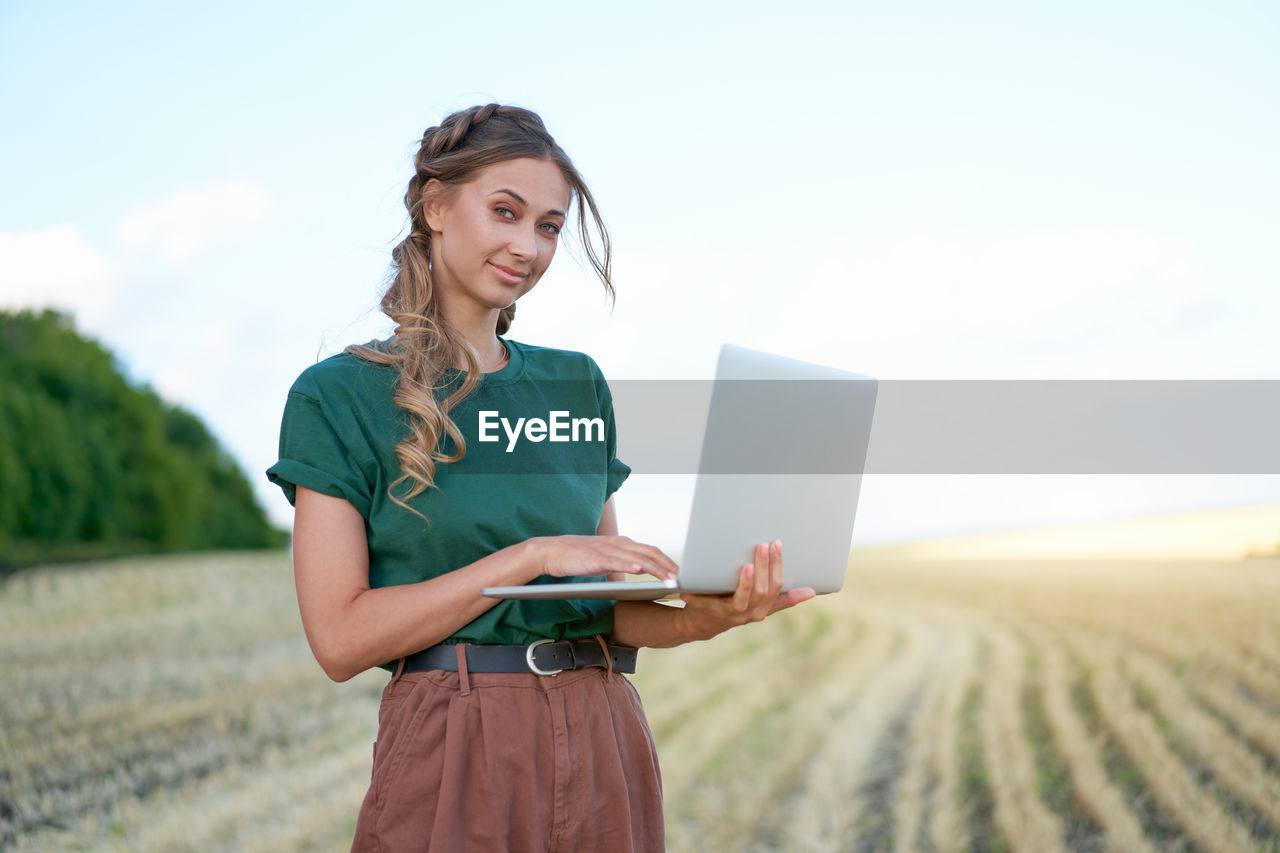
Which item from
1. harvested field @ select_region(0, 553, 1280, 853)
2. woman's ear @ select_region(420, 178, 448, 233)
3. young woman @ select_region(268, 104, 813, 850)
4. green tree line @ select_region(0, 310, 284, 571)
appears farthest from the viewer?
green tree line @ select_region(0, 310, 284, 571)

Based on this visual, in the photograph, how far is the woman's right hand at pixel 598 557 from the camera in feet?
4.66

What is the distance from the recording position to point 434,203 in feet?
5.93

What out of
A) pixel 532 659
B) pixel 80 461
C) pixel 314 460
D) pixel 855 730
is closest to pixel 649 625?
pixel 532 659

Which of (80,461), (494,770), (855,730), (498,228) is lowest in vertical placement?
(80,461)

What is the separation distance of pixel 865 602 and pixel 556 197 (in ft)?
30.2

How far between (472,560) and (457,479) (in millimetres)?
128

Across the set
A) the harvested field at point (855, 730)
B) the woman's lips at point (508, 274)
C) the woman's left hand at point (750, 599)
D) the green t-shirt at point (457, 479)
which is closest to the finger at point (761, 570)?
the woman's left hand at point (750, 599)

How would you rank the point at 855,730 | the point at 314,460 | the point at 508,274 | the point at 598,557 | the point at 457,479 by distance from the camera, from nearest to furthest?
1. the point at 598,557
2. the point at 314,460
3. the point at 457,479
4. the point at 508,274
5. the point at 855,730

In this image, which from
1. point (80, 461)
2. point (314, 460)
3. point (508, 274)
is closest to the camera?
point (314, 460)

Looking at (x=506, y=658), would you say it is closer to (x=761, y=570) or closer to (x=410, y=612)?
(x=410, y=612)

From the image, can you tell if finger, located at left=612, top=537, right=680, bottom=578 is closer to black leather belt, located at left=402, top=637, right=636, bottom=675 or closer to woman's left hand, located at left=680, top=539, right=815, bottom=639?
woman's left hand, located at left=680, top=539, right=815, bottom=639

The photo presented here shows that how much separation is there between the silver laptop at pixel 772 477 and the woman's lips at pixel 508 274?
521mm

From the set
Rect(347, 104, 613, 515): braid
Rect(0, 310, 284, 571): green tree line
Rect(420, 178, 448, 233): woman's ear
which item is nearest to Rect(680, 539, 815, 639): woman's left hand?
Rect(347, 104, 613, 515): braid

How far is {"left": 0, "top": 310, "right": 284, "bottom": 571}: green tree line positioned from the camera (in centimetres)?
1763
